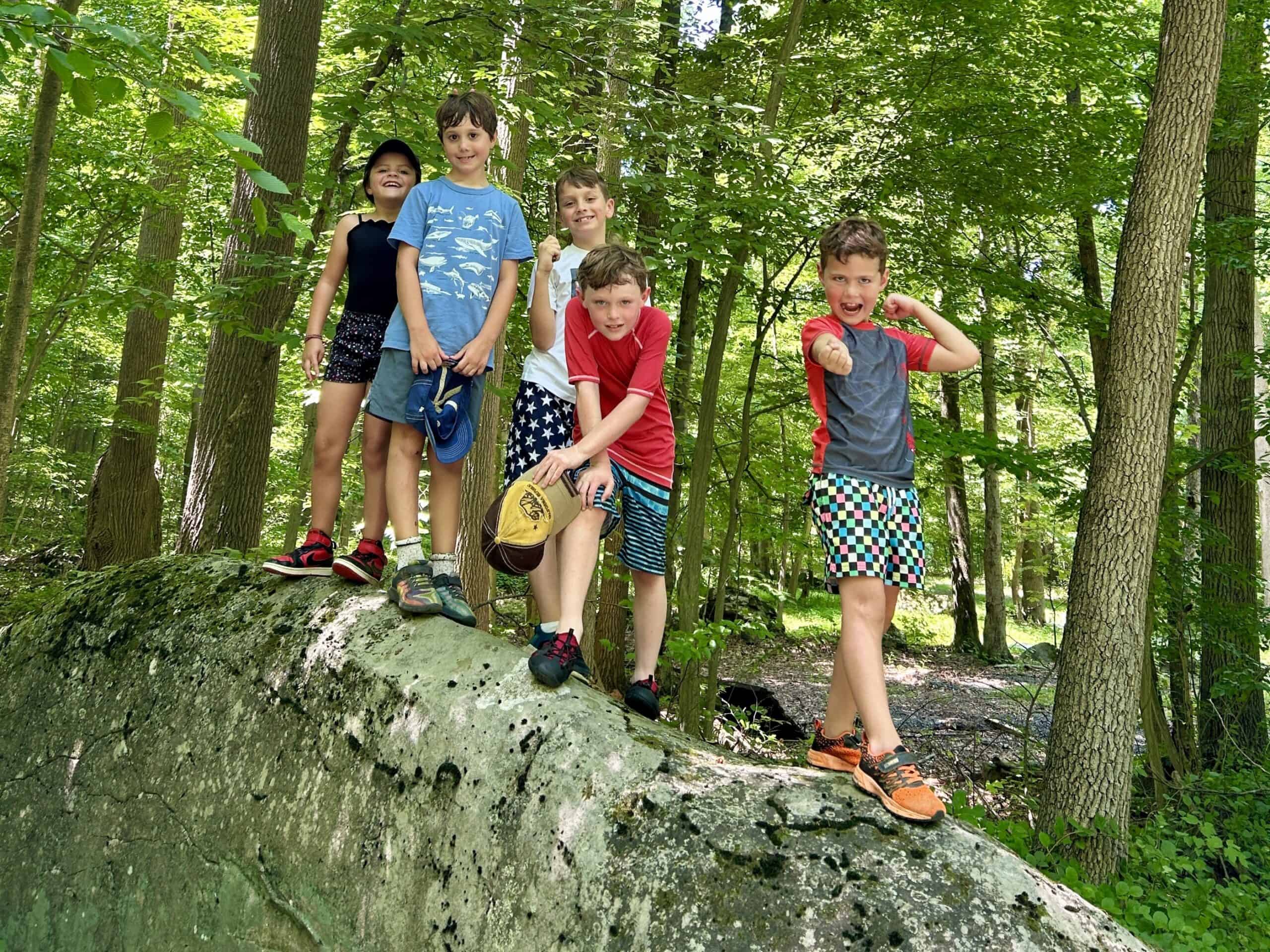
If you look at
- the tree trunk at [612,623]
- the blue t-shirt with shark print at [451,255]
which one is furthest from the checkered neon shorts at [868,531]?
the tree trunk at [612,623]

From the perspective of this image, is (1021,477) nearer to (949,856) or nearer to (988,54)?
(988,54)

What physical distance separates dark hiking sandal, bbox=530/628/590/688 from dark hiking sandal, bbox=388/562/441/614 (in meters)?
0.51

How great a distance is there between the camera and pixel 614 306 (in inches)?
122

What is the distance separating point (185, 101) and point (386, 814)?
196 cm

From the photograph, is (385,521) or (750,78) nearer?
(385,521)

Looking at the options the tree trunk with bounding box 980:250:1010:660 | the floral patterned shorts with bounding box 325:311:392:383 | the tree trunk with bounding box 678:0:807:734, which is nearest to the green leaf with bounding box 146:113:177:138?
the floral patterned shorts with bounding box 325:311:392:383

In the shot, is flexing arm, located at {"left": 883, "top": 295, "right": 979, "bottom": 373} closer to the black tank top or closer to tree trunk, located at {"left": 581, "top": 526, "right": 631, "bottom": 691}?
the black tank top

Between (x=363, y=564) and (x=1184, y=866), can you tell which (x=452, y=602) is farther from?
(x=1184, y=866)

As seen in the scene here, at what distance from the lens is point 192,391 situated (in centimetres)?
1067

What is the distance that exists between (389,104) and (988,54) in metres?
4.88

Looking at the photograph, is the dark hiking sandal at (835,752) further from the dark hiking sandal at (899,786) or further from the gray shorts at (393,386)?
the gray shorts at (393,386)

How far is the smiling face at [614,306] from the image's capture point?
3.07m

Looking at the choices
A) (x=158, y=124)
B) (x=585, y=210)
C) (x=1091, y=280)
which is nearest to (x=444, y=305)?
(x=585, y=210)

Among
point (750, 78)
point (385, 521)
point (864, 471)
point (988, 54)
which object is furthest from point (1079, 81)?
point (385, 521)
